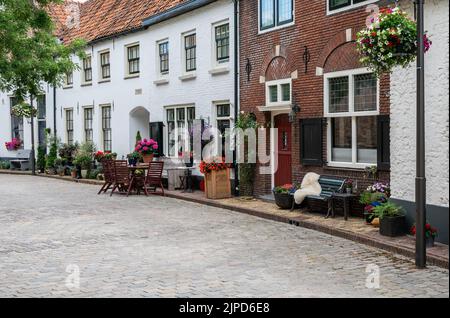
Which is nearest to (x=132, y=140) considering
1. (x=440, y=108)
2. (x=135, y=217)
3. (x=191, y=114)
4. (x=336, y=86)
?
(x=191, y=114)

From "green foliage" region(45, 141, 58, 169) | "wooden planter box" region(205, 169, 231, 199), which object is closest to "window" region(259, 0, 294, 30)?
"wooden planter box" region(205, 169, 231, 199)

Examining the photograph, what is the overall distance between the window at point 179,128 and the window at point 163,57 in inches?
57.1

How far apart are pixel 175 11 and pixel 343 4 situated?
305 inches

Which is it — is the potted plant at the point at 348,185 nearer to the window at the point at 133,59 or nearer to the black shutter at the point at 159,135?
the black shutter at the point at 159,135

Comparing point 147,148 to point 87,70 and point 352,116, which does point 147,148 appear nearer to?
point 87,70

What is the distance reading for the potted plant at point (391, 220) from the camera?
943cm

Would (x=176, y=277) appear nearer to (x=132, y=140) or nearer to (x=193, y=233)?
(x=193, y=233)

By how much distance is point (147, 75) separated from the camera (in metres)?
21.0

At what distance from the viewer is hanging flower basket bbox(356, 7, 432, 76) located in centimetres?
815

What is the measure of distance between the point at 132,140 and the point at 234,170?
7333 millimetres

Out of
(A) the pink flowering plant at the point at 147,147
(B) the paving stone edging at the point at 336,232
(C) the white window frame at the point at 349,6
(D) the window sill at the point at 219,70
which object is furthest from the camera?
(A) the pink flowering plant at the point at 147,147

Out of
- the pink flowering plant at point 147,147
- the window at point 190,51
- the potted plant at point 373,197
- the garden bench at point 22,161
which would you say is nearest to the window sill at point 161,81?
the window at point 190,51

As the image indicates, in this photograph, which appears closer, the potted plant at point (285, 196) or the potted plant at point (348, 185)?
the potted plant at point (348, 185)

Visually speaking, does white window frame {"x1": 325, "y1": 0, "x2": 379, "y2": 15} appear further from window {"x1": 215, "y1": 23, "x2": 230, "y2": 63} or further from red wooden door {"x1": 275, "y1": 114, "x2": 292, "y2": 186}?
window {"x1": 215, "y1": 23, "x2": 230, "y2": 63}
